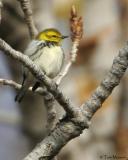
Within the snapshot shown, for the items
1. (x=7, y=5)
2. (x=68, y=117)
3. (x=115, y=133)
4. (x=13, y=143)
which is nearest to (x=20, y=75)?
(x=7, y=5)

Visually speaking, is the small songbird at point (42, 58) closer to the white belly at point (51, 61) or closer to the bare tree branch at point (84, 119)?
the white belly at point (51, 61)

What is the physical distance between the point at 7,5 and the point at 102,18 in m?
1.26

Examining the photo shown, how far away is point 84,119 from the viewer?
8.60 ft

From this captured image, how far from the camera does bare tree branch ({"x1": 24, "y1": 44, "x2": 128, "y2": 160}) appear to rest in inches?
99.9

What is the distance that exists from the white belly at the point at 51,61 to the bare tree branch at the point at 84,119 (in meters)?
0.74

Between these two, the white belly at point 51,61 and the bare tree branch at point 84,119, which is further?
the white belly at point 51,61

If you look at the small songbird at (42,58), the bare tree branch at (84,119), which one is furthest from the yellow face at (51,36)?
the bare tree branch at (84,119)

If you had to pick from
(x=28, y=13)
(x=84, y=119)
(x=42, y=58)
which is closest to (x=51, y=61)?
(x=42, y=58)

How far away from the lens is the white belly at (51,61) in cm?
337

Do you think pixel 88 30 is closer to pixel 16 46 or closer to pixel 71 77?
pixel 71 77

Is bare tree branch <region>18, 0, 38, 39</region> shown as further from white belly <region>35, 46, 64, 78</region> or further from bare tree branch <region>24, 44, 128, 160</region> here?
bare tree branch <region>24, 44, 128, 160</region>

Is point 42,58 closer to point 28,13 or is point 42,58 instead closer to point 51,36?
point 28,13

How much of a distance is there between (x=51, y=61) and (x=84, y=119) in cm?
84

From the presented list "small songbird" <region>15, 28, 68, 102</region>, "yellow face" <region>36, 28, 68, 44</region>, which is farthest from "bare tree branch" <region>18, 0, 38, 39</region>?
"yellow face" <region>36, 28, 68, 44</region>
